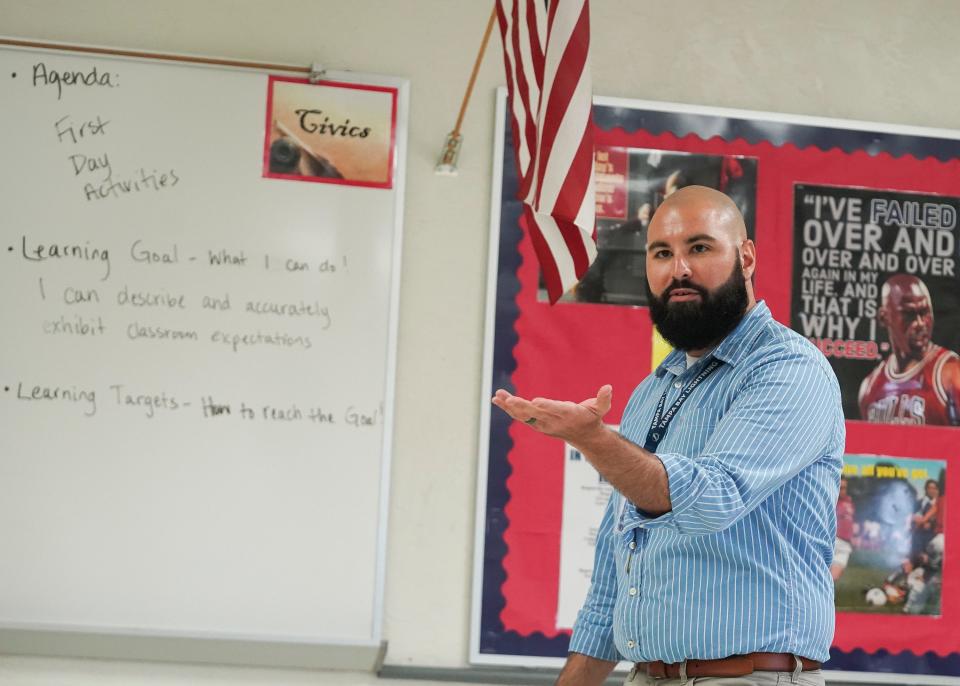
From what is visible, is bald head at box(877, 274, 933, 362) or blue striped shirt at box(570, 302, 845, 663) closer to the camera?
blue striped shirt at box(570, 302, 845, 663)

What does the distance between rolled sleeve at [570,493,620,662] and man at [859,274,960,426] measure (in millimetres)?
1393

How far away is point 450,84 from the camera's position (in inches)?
117

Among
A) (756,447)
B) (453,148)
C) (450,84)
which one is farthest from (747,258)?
(450,84)

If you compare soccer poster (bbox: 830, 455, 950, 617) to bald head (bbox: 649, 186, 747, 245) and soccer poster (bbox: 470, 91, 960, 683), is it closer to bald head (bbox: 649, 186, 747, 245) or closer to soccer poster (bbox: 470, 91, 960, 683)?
soccer poster (bbox: 470, 91, 960, 683)

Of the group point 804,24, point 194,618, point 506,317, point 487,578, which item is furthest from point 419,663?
point 804,24

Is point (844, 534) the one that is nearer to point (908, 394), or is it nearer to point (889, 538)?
point (889, 538)

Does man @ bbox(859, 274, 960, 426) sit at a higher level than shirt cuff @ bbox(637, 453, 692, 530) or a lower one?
higher

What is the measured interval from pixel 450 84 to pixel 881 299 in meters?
1.32

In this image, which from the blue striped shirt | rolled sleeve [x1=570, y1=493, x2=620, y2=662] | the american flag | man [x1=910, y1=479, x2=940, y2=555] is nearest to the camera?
the blue striped shirt

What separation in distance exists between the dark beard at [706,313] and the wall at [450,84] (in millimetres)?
1249

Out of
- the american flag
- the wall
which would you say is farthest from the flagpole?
the american flag

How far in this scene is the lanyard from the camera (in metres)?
1.72

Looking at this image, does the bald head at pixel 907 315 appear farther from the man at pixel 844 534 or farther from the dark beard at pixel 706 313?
the dark beard at pixel 706 313

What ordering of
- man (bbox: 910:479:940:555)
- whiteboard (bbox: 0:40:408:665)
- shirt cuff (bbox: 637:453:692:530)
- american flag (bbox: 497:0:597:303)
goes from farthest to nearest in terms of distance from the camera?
man (bbox: 910:479:940:555), whiteboard (bbox: 0:40:408:665), american flag (bbox: 497:0:597:303), shirt cuff (bbox: 637:453:692:530)
